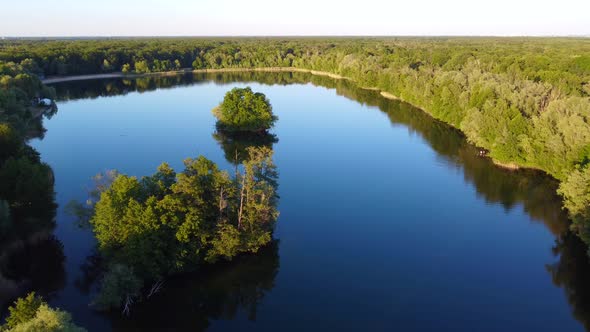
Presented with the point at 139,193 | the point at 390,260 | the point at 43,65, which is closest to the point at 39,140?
the point at 139,193

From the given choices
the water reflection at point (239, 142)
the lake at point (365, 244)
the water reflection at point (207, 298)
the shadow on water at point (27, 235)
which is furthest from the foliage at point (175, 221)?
the water reflection at point (239, 142)

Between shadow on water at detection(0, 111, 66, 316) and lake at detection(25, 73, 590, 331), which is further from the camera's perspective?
shadow on water at detection(0, 111, 66, 316)

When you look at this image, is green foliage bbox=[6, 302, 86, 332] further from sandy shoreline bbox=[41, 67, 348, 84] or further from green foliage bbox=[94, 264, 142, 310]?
sandy shoreline bbox=[41, 67, 348, 84]

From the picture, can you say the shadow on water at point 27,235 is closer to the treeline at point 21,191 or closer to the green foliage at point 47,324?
the treeline at point 21,191

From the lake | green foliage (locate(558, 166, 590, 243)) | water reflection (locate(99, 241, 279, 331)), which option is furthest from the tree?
green foliage (locate(558, 166, 590, 243))

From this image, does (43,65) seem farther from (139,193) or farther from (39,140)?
(139,193)

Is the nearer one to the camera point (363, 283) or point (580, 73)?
point (363, 283)
